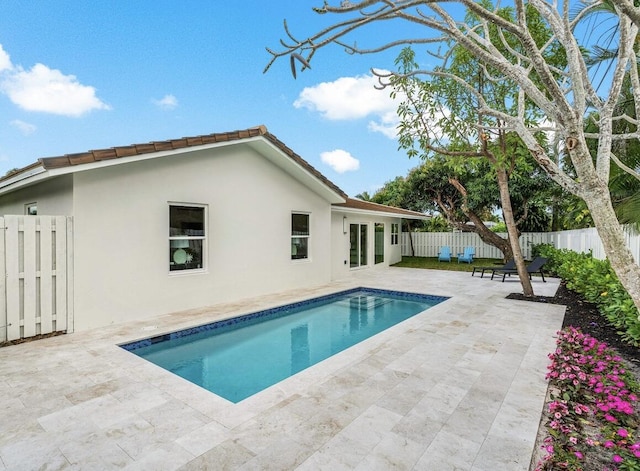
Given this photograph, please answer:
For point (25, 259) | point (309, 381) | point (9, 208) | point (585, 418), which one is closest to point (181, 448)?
point (309, 381)

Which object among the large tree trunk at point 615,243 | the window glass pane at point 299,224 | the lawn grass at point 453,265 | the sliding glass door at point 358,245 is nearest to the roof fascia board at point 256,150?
the window glass pane at point 299,224

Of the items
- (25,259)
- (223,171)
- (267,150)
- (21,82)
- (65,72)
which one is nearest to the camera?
(25,259)

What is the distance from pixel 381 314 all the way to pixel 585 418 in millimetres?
6038

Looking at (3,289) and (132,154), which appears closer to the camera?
(3,289)

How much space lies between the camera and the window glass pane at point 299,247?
11828mm

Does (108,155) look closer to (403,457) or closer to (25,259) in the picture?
(25,259)

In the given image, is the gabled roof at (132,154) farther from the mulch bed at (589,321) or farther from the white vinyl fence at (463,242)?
the white vinyl fence at (463,242)

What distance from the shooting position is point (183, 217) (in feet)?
28.2

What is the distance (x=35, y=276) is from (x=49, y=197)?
7.47 ft

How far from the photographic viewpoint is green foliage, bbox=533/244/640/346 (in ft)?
18.8

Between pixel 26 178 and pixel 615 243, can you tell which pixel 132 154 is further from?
pixel 615 243

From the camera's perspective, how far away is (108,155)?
261 inches

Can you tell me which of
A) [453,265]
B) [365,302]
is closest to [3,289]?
[365,302]

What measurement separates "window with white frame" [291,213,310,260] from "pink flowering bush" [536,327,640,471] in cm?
818
